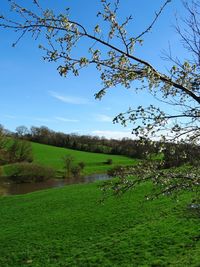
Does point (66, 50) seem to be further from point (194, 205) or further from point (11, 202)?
point (11, 202)

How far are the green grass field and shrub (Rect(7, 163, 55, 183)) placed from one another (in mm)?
38227

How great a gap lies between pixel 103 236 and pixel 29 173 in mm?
47135

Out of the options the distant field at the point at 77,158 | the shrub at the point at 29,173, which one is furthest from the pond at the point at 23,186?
the distant field at the point at 77,158

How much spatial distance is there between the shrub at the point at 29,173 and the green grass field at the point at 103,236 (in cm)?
3823

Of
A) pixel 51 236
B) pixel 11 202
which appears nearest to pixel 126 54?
pixel 51 236

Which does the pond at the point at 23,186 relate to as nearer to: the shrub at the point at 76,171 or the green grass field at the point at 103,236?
the shrub at the point at 76,171

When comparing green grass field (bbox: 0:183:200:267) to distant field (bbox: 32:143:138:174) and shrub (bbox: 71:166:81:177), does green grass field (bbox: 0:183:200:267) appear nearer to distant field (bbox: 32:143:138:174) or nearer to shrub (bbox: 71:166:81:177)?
shrub (bbox: 71:166:81:177)

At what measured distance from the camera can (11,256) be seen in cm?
1450

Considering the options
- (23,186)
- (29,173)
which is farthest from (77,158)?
(23,186)

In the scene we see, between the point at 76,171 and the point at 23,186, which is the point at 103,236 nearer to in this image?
the point at 23,186

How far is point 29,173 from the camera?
201 feet

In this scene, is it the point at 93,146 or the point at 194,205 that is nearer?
the point at 194,205

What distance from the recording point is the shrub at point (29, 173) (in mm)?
61562

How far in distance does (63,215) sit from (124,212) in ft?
12.6
